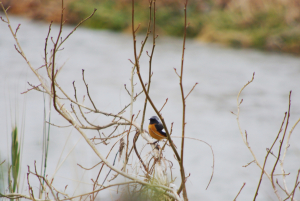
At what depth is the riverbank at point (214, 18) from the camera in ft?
40.9

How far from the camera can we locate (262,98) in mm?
8977

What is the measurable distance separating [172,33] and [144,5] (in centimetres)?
202

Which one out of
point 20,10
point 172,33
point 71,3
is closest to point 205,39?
point 172,33

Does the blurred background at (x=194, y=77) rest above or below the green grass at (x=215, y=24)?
below

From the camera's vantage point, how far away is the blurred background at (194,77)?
5574 millimetres

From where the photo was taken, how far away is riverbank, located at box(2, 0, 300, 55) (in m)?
12.5

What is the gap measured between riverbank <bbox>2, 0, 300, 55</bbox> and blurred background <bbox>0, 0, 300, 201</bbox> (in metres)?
0.04

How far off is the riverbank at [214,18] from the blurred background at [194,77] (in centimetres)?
4

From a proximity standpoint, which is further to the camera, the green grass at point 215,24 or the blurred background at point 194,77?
the green grass at point 215,24

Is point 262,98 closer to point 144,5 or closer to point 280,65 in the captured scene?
point 280,65

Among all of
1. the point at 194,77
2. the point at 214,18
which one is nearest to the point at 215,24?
the point at 214,18

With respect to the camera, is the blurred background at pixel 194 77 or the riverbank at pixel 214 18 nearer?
the blurred background at pixel 194 77

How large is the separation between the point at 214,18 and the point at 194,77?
15.9 feet

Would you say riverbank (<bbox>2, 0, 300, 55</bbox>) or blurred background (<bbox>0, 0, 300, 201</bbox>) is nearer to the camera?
blurred background (<bbox>0, 0, 300, 201</bbox>)
